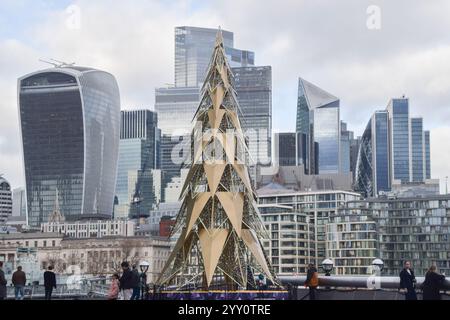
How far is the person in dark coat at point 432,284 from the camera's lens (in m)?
24.2

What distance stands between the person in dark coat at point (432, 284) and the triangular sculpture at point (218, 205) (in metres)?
20.4

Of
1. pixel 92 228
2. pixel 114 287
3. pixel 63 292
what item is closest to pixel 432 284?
pixel 114 287

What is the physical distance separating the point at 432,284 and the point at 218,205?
22.6m

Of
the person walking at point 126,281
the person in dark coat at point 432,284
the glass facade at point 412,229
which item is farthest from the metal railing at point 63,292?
the glass facade at point 412,229

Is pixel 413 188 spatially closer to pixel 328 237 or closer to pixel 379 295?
pixel 328 237

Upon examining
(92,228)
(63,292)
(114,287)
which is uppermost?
(114,287)

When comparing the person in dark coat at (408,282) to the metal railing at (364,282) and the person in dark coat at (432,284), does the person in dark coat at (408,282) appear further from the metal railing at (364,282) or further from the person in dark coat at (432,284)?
the metal railing at (364,282)

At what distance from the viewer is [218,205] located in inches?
1815

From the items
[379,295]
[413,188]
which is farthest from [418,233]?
[379,295]

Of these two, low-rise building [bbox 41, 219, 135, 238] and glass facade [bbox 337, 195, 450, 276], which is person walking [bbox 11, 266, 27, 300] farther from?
low-rise building [bbox 41, 219, 135, 238]

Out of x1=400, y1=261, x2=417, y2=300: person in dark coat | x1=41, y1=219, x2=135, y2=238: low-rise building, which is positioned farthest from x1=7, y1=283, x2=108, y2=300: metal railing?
x1=41, y1=219, x2=135, y2=238: low-rise building

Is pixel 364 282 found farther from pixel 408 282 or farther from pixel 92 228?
A: pixel 92 228
